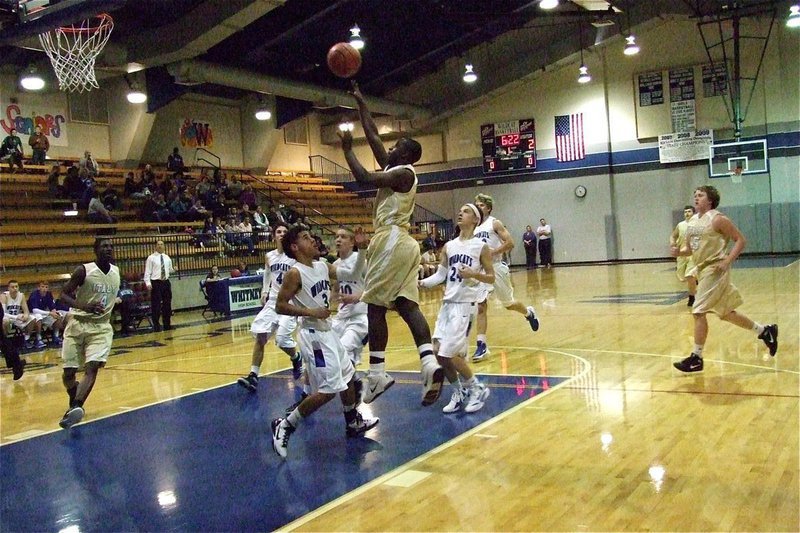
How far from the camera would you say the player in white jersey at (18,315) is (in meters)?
12.0

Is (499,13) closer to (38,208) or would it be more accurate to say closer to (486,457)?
(38,208)

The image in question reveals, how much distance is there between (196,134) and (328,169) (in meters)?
6.86

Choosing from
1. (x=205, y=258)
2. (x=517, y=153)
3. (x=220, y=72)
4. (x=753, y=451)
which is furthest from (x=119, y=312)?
(x=517, y=153)

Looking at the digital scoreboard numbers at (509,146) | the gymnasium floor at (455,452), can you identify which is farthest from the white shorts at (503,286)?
the digital scoreboard numbers at (509,146)

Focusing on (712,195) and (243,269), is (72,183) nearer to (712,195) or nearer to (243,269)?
(243,269)

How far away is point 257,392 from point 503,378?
7.84 ft

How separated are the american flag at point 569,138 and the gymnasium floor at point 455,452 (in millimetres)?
17526

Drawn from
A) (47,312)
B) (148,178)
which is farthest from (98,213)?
(47,312)

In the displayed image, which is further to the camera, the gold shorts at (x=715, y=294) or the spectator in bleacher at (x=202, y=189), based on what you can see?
the spectator in bleacher at (x=202, y=189)

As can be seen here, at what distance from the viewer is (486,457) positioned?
4.38 m

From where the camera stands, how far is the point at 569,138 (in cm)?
2545

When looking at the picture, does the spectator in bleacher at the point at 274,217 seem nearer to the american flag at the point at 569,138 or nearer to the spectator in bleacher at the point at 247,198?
the spectator in bleacher at the point at 247,198

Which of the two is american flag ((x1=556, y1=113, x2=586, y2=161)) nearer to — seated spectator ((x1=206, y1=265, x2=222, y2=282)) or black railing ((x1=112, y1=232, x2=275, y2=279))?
black railing ((x1=112, y1=232, x2=275, y2=279))

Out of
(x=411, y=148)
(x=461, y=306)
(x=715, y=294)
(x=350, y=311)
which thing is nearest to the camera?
(x=411, y=148)
